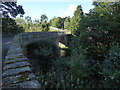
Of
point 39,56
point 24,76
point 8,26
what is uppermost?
point 8,26

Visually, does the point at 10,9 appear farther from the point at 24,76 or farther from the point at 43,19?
the point at 43,19

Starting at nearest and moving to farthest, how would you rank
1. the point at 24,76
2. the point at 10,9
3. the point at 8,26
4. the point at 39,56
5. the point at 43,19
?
the point at 24,76 → the point at 39,56 → the point at 8,26 → the point at 10,9 → the point at 43,19

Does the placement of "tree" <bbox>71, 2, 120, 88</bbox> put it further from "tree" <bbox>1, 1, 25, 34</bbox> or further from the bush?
"tree" <bbox>1, 1, 25, 34</bbox>

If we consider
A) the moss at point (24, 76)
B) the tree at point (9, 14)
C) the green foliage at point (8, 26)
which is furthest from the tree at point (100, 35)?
the tree at point (9, 14)

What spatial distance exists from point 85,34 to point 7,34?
12.9 meters

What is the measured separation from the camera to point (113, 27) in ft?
20.8

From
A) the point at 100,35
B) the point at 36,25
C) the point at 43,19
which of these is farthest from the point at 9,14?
the point at 43,19

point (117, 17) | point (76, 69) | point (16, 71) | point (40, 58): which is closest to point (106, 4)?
point (117, 17)

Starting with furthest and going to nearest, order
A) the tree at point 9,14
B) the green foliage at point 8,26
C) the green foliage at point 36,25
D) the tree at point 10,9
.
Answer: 1. the green foliage at point 36,25
2. the tree at point 10,9
3. the tree at point 9,14
4. the green foliage at point 8,26

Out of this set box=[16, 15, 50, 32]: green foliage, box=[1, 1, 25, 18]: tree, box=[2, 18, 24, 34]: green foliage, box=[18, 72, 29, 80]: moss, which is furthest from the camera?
box=[16, 15, 50, 32]: green foliage

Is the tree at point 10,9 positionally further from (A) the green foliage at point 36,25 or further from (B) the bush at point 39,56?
(A) the green foliage at point 36,25

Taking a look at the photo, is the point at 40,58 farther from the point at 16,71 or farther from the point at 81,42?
the point at 16,71

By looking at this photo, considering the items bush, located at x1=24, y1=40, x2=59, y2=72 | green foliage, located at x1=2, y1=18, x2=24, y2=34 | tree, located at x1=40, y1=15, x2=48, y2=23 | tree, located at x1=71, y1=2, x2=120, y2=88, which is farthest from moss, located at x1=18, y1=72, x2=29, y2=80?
tree, located at x1=40, y1=15, x2=48, y2=23

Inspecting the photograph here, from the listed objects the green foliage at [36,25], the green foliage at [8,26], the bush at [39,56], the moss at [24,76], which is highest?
the green foliage at [36,25]
